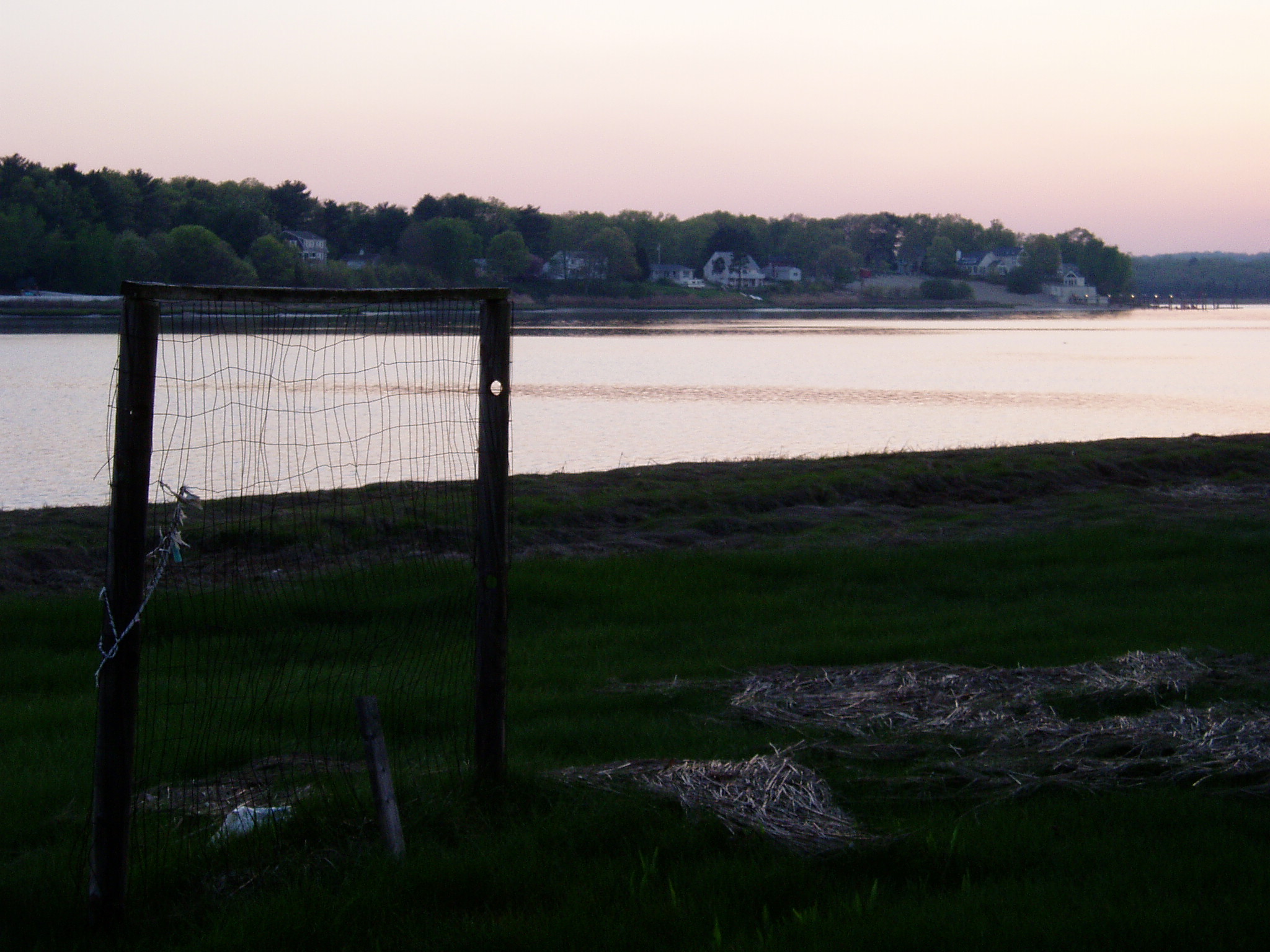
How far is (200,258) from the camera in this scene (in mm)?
105000

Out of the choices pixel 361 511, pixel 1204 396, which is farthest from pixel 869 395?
pixel 361 511

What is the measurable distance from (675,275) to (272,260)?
91838 mm

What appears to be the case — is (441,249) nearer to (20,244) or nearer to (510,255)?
(510,255)

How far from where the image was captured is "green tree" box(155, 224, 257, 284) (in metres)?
104

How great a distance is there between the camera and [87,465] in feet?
86.8

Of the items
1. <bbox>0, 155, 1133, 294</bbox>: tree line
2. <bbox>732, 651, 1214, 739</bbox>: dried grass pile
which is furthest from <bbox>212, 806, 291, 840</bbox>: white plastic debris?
<bbox>0, 155, 1133, 294</bbox>: tree line

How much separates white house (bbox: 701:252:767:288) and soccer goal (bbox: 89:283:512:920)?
17980 centimetres

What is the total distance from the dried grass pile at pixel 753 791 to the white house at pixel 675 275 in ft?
566

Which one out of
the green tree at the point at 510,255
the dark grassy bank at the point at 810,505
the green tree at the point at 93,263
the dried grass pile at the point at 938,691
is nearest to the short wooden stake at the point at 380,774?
the dried grass pile at the point at 938,691

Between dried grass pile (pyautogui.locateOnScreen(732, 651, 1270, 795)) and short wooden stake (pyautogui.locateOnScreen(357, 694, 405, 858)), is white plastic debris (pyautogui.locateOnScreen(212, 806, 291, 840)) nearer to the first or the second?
short wooden stake (pyautogui.locateOnScreen(357, 694, 405, 858))

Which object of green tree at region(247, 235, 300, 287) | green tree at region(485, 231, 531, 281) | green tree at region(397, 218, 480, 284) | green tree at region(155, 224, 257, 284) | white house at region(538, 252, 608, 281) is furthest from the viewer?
white house at region(538, 252, 608, 281)

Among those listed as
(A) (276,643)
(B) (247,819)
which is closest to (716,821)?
(B) (247,819)

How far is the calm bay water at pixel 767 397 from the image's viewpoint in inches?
1197

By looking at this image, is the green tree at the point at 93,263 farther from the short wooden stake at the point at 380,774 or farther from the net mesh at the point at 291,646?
the short wooden stake at the point at 380,774
